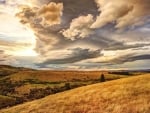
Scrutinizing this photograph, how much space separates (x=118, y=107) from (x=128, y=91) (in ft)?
24.9

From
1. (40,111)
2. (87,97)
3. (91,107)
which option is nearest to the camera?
(91,107)

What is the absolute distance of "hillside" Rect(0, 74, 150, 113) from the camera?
44.9m

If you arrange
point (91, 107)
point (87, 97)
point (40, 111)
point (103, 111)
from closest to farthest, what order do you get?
point (103, 111) < point (91, 107) < point (40, 111) < point (87, 97)

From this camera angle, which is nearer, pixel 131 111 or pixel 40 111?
pixel 131 111

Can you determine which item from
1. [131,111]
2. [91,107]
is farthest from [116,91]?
[131,111]

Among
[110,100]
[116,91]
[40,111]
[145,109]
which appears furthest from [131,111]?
[40,111]

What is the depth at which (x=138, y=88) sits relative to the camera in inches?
2057

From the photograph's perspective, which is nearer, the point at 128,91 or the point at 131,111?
the point at 131,111

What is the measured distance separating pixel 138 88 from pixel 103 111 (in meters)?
10.3

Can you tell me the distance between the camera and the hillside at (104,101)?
44.9 metres

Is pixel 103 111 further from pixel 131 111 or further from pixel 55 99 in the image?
pixel 55 99

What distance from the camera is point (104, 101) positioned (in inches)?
1956

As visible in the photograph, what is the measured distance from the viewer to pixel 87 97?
55.2 meters

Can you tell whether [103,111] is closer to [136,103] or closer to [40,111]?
[136,103]
